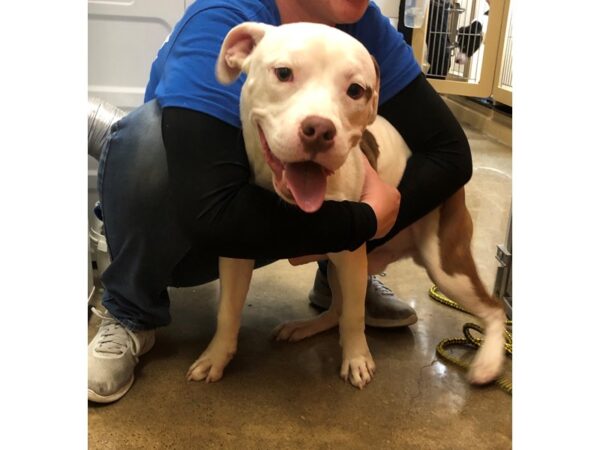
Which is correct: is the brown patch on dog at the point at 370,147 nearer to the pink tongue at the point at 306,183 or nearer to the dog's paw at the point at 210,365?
the pink tongue at the point at 306,183

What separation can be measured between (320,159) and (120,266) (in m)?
0.67

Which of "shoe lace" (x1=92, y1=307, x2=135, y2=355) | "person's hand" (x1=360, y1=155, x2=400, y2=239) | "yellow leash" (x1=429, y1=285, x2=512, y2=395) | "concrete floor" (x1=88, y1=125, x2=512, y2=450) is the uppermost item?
"person's hand" (x1=360, y1=155, x2=400, y2=239)

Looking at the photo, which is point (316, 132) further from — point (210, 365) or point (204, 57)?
point (210, 365)

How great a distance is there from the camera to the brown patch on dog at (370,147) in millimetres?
1413

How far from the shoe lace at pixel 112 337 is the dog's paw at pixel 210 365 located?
0.55ft

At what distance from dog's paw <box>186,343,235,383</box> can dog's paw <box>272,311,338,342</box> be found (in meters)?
0.22

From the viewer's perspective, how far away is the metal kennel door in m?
4.14

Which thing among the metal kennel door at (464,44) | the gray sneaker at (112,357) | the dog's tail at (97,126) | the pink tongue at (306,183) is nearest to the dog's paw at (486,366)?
the pink tongue at (306,183)

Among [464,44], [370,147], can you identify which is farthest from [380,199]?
[464,44]

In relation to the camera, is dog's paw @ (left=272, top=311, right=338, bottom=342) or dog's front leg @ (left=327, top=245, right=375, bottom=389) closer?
dog's front leg @ (left=327, top=245, right=375, bottom=389)

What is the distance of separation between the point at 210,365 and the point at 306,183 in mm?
597

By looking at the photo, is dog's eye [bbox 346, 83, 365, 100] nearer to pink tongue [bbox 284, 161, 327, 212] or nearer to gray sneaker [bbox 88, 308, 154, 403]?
pink tongue [bbox 284, 161, 327, 212]

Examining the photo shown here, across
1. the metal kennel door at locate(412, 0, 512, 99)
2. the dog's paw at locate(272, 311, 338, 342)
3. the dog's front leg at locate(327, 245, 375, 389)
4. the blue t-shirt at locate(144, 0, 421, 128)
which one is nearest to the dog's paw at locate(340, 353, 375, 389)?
the dog's front leg at locate(327, 245, 375, 389)

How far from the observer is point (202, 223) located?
3.80ft
